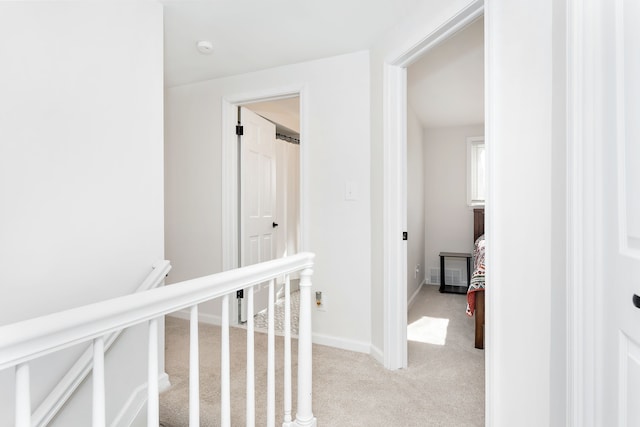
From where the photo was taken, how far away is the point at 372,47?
2439mm

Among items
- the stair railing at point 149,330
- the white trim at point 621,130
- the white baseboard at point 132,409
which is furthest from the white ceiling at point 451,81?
the white baseboard at point 132,409

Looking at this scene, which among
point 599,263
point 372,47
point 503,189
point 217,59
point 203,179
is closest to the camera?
point 599,263

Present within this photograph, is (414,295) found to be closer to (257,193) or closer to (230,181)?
(257,193)

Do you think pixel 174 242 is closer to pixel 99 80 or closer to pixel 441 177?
pixel 99 80

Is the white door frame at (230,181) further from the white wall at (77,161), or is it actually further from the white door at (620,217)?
the white door at (620,217)

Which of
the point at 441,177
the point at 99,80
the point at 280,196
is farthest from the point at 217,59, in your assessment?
the point at 441,177

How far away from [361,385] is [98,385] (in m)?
1.64

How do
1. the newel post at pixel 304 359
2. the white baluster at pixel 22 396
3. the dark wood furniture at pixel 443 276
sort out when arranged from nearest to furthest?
the white baluster at pixel 22 396
the newel post at pixel 304 359
the dark wood furniture at pixel 443 276

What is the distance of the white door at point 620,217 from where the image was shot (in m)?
0.77

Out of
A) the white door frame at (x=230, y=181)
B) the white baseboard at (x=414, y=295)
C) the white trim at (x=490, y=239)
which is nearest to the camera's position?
the white trim at (x=490, y=239)

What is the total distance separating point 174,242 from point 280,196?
1.56 m

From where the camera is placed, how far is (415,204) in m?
4.31

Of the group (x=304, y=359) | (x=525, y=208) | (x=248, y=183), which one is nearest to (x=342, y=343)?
(x=304, y=359)

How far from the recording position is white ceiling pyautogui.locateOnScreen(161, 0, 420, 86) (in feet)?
6.47
